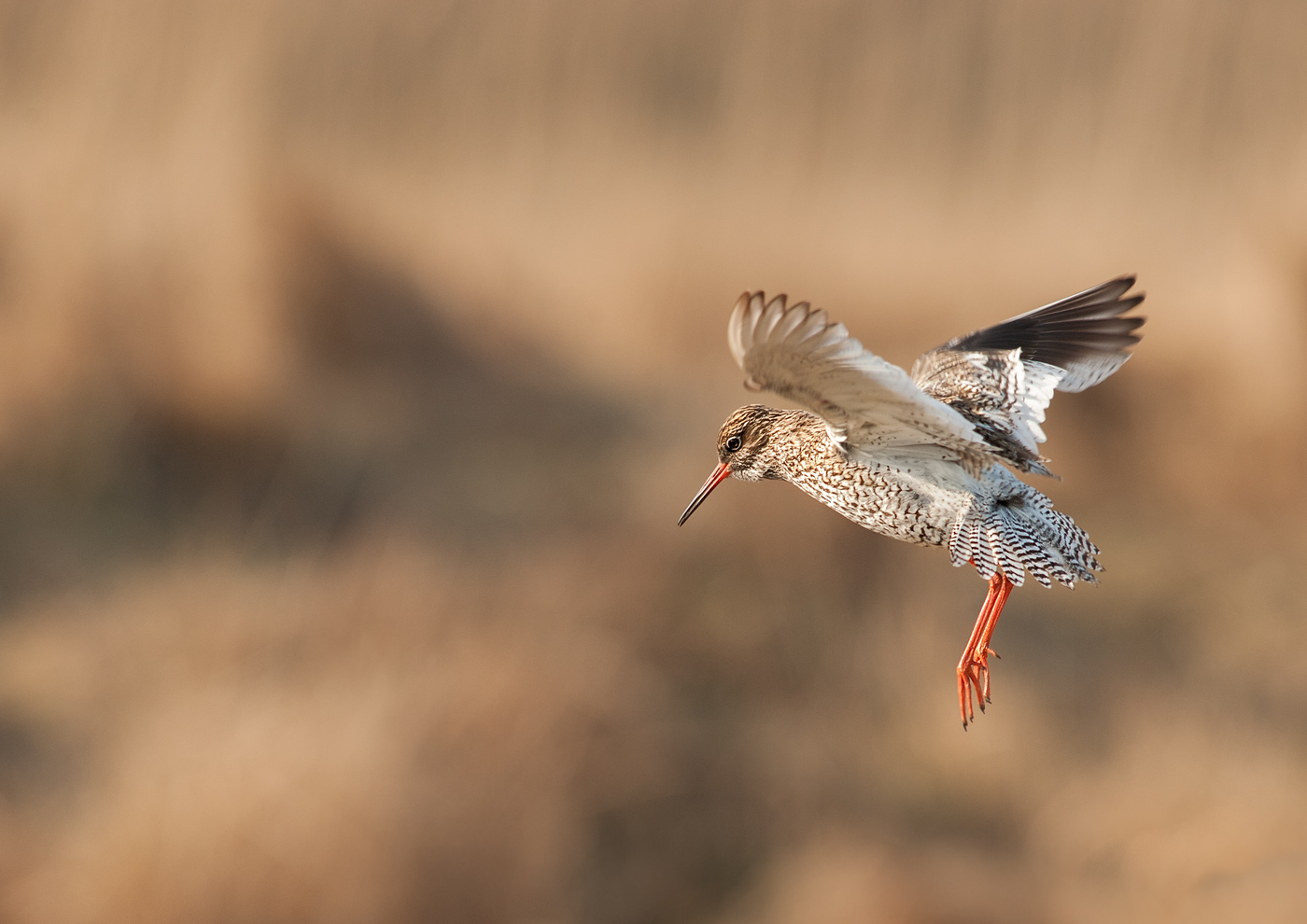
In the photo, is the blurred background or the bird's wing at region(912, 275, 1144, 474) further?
the blurred background

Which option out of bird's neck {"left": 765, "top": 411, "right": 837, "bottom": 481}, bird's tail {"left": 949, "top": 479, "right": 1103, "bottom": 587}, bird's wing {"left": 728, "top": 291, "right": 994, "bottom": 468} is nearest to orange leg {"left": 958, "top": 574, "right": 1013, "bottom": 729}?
bird's tail {"left": 949, "top": 479, "right": 1103, "bottom": 587}

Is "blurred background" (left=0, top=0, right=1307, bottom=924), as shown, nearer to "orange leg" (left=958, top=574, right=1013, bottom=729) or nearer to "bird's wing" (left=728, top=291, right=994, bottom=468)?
"orange leg" (left=958, top=574, right=1013, bottom=729)

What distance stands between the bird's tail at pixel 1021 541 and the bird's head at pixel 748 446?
1.82 feet

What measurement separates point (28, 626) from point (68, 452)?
1044mm

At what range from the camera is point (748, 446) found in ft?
9.71

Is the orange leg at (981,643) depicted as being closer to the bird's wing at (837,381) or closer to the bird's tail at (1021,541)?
the bird's tail at (1021,541)

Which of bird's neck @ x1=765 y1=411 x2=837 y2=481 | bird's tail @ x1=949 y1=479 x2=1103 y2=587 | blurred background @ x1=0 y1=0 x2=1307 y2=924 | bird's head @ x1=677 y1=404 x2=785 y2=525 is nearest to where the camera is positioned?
bird's tail @ x1=949 y1=479 x2=1103 y2=587

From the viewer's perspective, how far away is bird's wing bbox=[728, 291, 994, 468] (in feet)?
6.62

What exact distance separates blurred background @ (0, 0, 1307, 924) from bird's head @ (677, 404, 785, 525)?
2.53 m

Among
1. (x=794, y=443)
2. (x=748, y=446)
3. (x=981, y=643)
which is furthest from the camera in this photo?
(x=748, y=446)

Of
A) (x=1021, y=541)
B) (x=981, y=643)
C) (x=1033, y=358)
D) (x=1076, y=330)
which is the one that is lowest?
(x=981, y=643)

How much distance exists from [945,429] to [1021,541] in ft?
1.08

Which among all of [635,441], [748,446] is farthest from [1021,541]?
[635,441]

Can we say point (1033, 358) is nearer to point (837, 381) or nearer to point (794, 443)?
point (794, 443)
